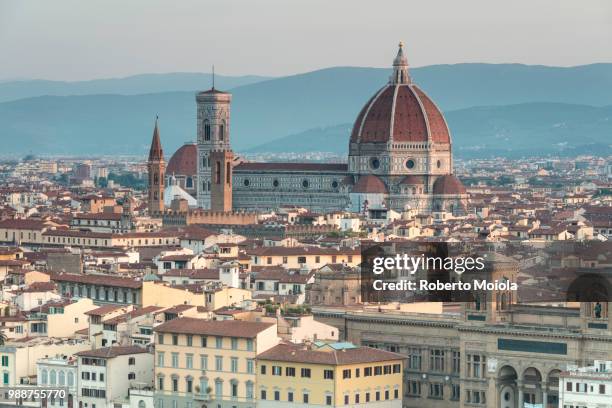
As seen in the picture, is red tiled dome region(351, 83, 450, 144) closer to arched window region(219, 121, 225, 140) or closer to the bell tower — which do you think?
arched window region(219, 121, 225, 140)

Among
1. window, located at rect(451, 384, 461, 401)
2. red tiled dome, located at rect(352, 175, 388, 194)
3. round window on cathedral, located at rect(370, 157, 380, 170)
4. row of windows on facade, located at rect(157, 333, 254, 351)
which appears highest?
round window on cathedral, located at rect(370, 157, 380, 170)

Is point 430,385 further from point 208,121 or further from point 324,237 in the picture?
point 208,121

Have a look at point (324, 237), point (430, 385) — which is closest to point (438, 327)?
point (430, 385)

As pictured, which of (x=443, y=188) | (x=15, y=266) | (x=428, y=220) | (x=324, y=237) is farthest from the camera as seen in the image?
(x=443, y=188)

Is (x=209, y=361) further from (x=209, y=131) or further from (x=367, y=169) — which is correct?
(x=209, y=131)

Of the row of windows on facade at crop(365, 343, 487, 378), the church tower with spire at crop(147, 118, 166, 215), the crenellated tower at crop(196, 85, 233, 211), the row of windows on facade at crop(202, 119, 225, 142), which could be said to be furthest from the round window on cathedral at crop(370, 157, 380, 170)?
the row of windows on facade at crop(365, 343, 487, 378)

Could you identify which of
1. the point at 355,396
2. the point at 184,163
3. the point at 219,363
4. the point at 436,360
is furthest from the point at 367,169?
the point at 355,396
